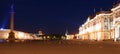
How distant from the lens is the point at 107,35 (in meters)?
121

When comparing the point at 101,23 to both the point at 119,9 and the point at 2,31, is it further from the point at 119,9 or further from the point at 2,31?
the point at 2,31

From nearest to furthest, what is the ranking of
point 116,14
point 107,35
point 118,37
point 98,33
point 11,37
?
1. point 118,37
2. point 116,14
3. point 11,37
4. point 107,35
5. point 98,33

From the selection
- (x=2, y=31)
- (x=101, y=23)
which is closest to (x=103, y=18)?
(x=101, y=23)

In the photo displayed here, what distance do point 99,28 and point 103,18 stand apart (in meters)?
5.76

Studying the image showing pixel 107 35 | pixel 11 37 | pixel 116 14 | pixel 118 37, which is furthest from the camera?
pixel 107 35

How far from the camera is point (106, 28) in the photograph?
122250 mm

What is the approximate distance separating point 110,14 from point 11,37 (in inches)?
1682

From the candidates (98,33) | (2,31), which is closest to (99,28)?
(98,33)

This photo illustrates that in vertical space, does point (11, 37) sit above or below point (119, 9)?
below

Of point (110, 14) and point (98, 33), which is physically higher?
point (110, 14)

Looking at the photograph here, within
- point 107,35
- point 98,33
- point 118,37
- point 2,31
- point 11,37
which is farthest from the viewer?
point 2,31

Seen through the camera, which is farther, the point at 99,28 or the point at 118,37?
the point at 99,28

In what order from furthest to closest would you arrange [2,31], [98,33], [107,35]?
[2,31] < [98,33] < [107,35]

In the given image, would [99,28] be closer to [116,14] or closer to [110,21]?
[110,21]
